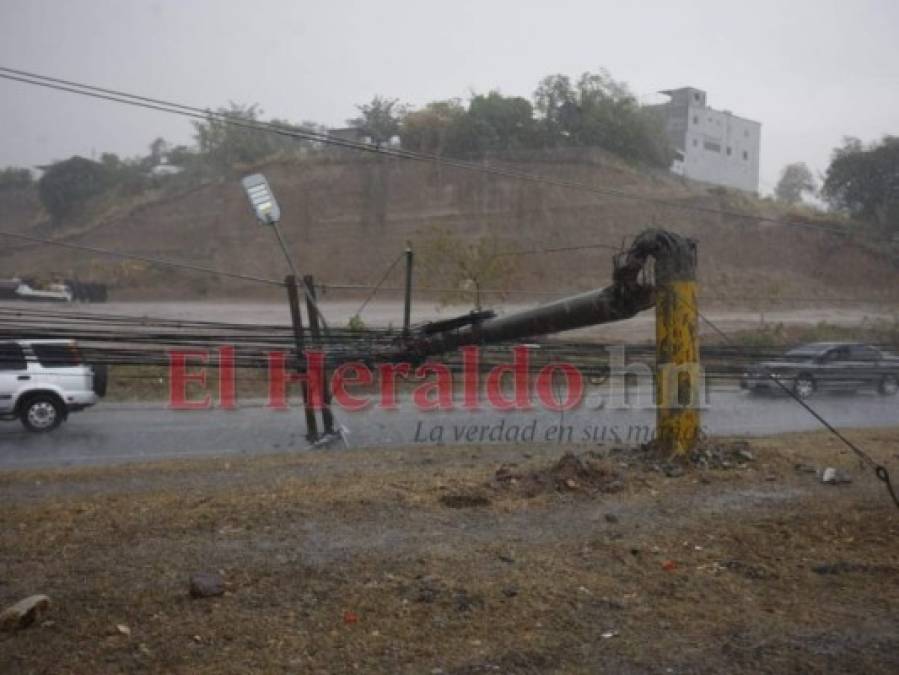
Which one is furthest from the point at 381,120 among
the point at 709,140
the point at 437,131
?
the point at 709,140

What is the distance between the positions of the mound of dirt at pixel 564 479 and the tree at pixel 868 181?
4026cm

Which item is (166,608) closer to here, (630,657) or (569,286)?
(630,657)

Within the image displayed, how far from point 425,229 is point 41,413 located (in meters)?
30.1

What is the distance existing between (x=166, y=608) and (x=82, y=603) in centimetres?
57

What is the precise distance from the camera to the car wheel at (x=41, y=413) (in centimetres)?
1509

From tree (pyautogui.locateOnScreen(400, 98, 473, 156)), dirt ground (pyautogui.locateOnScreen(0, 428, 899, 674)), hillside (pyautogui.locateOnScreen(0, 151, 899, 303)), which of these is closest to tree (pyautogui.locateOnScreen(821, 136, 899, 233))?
hillside (pyautogui.locateOnScreen(0, 151, 899, 303))

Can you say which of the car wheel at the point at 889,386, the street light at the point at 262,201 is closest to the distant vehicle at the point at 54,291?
the street light at the point at 262,201

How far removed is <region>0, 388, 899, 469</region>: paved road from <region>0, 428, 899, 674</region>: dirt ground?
4090mm

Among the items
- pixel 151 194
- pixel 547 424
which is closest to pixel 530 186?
pixel 151 194

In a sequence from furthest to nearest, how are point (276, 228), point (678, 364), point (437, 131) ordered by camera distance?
1. point (437, 131)
2. point (276, 228)
3. point (678, 364)

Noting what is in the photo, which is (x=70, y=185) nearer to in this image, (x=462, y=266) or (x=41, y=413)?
(x=462, y=266)

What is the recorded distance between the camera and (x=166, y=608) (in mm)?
5391

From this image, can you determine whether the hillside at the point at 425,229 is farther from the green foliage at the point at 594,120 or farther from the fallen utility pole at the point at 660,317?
the fallen utility pole at the point at 660,317

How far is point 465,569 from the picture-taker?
6211 mm
